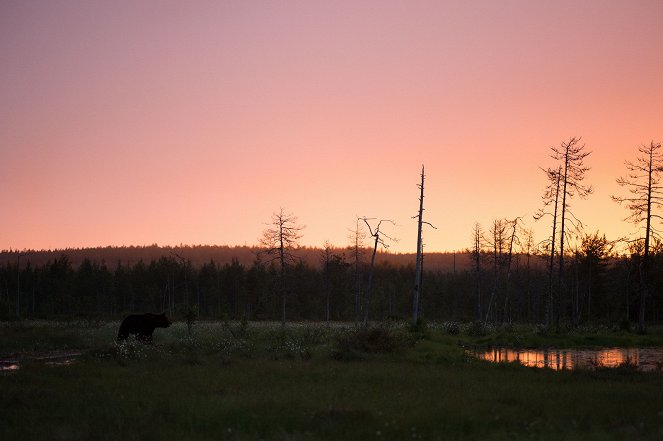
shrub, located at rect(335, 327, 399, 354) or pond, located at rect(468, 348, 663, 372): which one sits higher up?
shrub, located at rect(335, 327, 399, 354)

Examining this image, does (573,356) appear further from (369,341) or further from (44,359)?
(44,359)

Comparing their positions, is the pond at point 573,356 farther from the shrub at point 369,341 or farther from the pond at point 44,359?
the pond at point 44,359

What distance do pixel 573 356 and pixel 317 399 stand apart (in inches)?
817

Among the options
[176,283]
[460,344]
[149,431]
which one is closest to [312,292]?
[176,283]

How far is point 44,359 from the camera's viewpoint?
91.8ft

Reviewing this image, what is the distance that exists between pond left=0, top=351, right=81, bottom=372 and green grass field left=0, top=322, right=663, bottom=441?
0.63 m

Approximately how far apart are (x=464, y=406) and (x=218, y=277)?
112 metres

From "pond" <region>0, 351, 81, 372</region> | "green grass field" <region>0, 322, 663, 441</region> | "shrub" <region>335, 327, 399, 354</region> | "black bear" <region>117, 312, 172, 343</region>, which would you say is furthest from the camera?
"black bear" <region>117, 312, 172, 343</region>

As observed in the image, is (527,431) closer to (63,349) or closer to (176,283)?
(63,349)

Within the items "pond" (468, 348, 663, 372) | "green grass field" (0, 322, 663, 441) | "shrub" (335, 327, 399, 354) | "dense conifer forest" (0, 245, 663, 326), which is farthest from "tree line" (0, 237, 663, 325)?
"green grass field" (0, 322, 663, 441)

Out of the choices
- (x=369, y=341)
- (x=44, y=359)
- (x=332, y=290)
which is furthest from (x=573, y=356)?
(x=332, y=290)

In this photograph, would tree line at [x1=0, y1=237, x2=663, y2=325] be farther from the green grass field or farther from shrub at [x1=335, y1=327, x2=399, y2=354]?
the green grass field

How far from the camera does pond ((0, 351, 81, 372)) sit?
25344 millimetres

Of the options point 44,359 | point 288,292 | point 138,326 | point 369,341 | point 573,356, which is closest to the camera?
point 44,359
